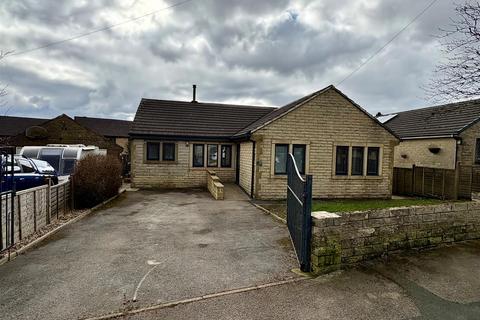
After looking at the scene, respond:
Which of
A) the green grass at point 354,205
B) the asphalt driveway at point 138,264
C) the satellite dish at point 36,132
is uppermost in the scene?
the satellite dish at point 36,132

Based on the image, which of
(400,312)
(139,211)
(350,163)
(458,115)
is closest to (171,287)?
(400,312)

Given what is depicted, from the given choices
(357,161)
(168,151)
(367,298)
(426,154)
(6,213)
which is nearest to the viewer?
(367,298)

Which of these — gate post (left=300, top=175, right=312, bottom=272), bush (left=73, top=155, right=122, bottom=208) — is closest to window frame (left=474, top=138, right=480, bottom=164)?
gate post (left=300, top=175, right=312, bottom=272)

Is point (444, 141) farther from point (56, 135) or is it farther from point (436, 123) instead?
point (56, 135)

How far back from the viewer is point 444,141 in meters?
17.5

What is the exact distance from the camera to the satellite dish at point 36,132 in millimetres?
26547

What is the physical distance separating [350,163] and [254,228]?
8328mm

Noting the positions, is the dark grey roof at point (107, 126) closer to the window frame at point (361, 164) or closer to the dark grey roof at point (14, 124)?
the dark grey roof at point (14, 124)

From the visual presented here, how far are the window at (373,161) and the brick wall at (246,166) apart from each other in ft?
20.2

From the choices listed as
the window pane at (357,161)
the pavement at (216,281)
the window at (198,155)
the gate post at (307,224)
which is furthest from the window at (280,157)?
the gate post at (307,224)

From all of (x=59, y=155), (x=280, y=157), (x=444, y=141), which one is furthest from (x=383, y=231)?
(x=59, y=155)

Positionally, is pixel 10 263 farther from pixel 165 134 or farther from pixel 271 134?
pixel 165 134

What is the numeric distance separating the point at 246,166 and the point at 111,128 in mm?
38081

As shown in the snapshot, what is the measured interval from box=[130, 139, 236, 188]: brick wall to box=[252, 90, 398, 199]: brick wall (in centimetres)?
486
